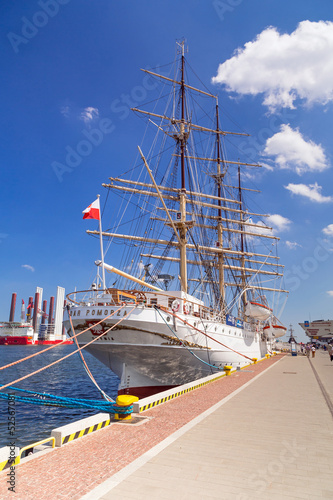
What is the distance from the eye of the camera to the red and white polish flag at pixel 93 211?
58.0ft

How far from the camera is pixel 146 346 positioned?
1554 centimetres

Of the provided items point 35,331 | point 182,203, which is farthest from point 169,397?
point 35,331

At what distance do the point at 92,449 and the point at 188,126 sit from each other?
97.0ft

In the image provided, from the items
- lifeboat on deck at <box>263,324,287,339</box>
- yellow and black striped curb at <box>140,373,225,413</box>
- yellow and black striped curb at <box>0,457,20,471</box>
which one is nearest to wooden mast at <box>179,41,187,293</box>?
yellow and black striped curb at <box>140,373,225,413</box>

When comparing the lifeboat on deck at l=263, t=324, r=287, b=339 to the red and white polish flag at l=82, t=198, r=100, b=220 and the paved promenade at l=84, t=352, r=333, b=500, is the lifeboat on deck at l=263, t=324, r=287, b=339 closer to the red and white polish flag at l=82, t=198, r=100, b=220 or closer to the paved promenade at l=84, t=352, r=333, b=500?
the red and white polish flag at l=82, t=198, r=100, b=220

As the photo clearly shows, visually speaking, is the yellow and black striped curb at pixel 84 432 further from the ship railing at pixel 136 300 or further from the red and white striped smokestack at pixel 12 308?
the red and white striped smokestack at pixel 12 308

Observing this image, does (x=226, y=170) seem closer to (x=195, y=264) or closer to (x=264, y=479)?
(x=195, y=264)

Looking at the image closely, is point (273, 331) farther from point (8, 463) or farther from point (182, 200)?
point (8, 463)

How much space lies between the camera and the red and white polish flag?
58.0 feet

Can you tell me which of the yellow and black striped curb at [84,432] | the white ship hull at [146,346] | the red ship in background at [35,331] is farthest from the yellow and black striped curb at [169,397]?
the red ship in background at [35,331]

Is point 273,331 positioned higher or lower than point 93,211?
lower

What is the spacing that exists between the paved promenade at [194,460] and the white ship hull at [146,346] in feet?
20.2

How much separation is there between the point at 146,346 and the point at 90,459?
32.6 ft

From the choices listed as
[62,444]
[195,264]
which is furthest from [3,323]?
[62,444]
